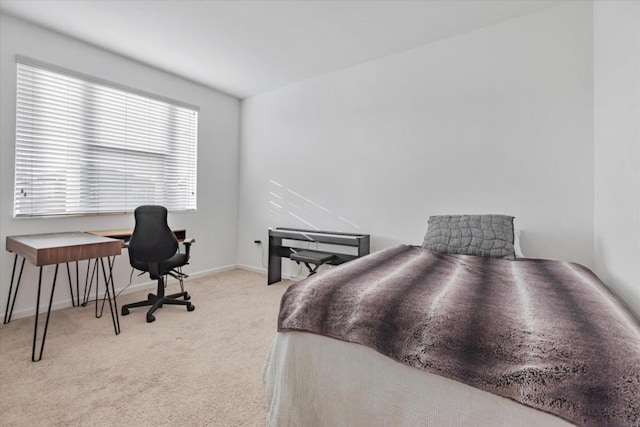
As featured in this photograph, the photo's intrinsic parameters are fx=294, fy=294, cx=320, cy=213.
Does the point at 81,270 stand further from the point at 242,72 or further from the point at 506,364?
the point at 506,364

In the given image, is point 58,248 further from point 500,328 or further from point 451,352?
point 500,328

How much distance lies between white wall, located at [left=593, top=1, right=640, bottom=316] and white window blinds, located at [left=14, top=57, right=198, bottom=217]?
4.29 m

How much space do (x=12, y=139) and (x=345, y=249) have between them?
344 cm

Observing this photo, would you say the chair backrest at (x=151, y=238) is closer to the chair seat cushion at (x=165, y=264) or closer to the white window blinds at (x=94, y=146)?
Result: the chair seat cushion at (x=165, y=264)

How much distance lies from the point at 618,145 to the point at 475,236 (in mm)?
992

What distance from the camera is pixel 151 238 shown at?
280 centimetres

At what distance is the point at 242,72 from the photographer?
375 cm

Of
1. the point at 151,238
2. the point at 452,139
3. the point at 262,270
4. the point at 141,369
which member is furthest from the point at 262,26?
the point at 262,270

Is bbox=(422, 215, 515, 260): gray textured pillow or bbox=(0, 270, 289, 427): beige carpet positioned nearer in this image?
bbox=(0, 270, 289, 427): beige carpet

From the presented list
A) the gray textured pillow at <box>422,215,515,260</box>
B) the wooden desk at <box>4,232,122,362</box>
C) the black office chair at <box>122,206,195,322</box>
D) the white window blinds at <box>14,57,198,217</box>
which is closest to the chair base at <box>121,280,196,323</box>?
the black office chair at <box>122,206,195,322</box>

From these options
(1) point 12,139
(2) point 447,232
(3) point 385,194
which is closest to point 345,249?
(3) point 385,194

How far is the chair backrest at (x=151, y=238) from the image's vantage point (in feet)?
9.06

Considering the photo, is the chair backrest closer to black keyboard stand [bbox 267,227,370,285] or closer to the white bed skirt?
black keyboard stand [bbox 267,227,370,285]

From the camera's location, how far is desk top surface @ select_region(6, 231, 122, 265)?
2.08 m
